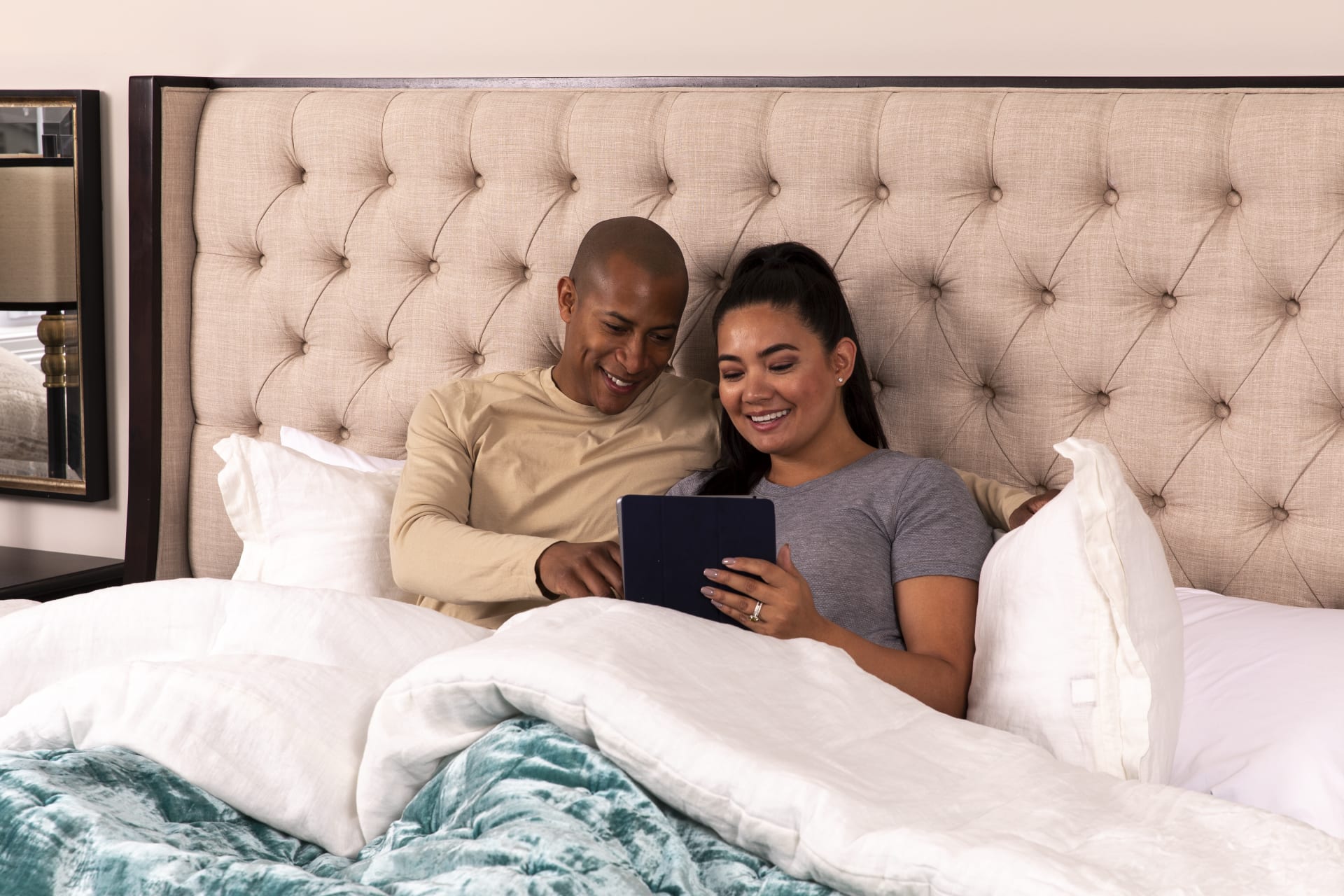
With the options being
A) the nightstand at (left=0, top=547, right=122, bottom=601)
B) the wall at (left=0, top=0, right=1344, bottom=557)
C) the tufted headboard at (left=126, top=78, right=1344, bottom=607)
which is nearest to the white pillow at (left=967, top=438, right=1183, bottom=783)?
the tufted headboard at (left=126, top=78, right=1344, bottom=607)

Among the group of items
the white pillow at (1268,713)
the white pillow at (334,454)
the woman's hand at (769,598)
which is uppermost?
the white pillow at (334,454)

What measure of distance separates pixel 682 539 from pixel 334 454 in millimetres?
836

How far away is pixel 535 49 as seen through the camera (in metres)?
2.01

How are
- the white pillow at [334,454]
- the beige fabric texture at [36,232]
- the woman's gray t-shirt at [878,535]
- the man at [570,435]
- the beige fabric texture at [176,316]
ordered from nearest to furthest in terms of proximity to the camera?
the woman's gray t-shirt at [878,535], the man at [570,435], the white pillow at [334,454], the beige fabric texture at [176,316], the beige fabric texture at [36,232]

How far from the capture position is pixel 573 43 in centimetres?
199

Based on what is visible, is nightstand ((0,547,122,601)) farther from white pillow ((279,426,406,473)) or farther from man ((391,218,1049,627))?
man ((391,218,1049,627))

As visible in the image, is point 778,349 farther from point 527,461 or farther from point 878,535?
point 527,461

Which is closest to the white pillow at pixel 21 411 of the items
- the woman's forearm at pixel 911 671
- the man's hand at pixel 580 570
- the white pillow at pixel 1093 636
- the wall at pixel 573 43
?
the wall at pixel 573 43

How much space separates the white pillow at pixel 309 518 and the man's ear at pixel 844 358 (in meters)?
0.67

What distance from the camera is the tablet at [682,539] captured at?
1312 mm

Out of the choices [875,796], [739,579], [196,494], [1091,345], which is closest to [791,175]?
[1091,345]

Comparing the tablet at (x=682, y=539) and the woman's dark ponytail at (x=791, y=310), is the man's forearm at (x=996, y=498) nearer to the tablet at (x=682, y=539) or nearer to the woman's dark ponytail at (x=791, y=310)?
the woman's dark ponytail at (x=791, y=310)

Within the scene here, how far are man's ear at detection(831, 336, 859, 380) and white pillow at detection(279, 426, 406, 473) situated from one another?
0.71 m

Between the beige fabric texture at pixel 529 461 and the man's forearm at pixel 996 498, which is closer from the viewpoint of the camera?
the man's forearm at pixel 996 498
